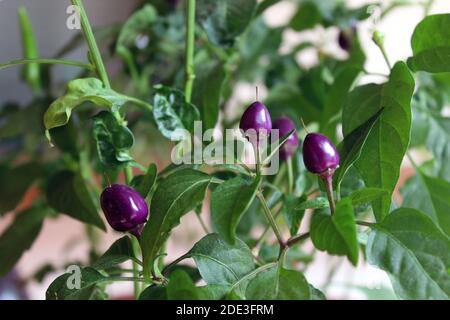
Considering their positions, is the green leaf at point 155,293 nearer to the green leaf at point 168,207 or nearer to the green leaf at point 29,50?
the green leaf at point 168,207

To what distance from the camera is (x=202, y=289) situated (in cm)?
33

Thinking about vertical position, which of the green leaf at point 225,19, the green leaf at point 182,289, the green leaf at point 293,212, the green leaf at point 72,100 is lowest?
the green leaf at point 182,289

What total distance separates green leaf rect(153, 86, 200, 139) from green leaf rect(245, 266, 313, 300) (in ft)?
0.46

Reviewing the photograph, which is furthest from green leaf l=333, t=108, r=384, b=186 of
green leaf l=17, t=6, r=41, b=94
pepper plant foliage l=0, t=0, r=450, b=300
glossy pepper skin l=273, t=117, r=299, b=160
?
green leaf l=17, t=6, r=41, b=94

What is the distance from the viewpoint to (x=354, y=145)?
1.14 feet

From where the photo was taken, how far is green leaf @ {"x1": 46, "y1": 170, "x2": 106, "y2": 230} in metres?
0.52

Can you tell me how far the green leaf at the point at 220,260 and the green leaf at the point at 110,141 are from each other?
9cm

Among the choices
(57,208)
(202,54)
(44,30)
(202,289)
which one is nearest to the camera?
(202,289)

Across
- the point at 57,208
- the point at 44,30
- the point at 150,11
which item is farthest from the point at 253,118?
the point at 44,30

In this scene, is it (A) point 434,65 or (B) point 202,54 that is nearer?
(A) point 434,65

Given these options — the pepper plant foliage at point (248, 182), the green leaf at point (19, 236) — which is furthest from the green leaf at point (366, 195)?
the green leaf at point (19, 236)

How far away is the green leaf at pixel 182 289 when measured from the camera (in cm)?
31
